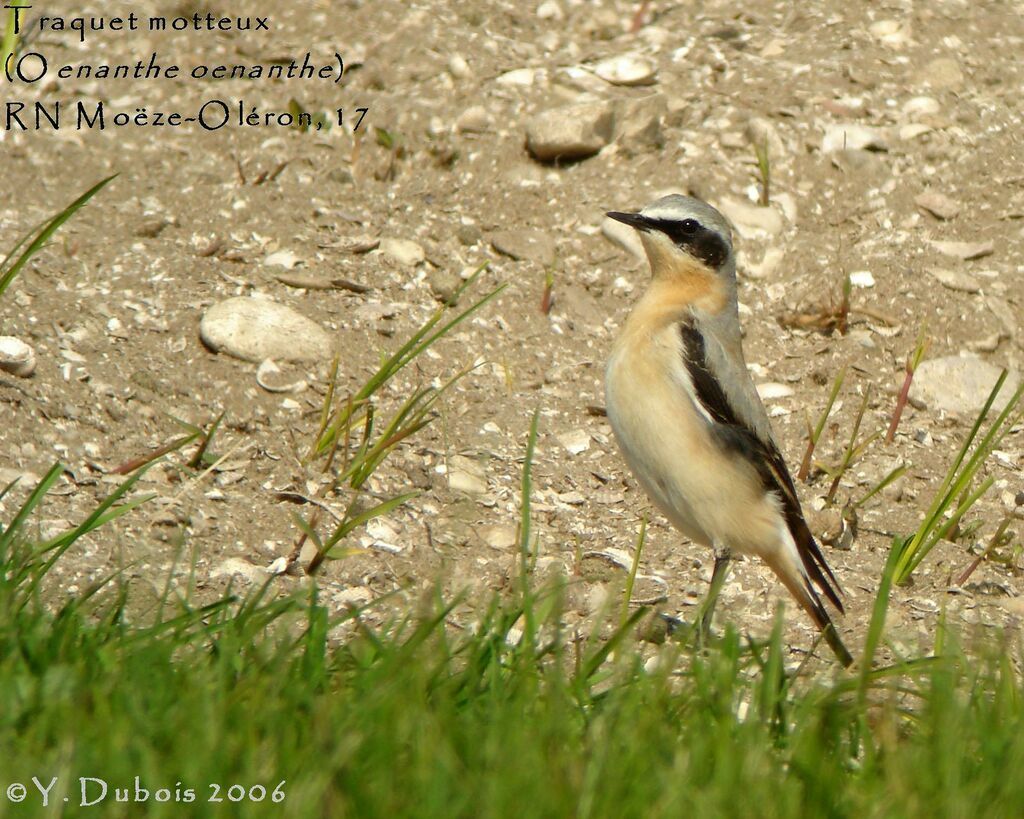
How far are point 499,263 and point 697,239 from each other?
1.62 metres

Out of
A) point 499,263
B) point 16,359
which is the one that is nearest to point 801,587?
point 499,263

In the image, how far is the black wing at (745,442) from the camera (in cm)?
557

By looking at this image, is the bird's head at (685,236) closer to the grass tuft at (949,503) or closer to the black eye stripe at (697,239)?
the black eye stripe at (697,239)

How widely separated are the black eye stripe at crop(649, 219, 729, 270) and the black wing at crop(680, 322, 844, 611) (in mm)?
456

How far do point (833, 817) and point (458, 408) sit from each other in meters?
3.65

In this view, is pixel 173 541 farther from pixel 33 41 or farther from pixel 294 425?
pixel 33 41

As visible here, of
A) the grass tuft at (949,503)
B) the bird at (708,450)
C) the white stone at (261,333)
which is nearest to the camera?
the grass tuft at (949,503)

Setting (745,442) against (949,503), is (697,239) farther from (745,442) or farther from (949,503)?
(949,503)

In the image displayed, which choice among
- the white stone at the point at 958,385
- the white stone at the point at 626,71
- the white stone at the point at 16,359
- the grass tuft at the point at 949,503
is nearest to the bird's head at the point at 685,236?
the grass tuft at the point at 949,503

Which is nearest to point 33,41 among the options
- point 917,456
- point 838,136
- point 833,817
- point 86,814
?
point 838,136

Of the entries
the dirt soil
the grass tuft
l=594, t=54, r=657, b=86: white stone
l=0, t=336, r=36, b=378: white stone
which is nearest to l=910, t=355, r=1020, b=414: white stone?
the dirt soil

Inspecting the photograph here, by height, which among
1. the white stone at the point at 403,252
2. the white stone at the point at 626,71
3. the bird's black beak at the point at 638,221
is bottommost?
the bird's black beak at the point at 638,221

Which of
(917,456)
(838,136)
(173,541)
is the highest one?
(838,136)

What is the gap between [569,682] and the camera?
3994mm
